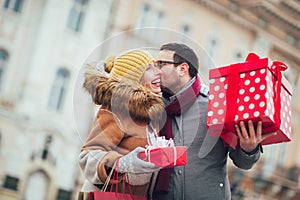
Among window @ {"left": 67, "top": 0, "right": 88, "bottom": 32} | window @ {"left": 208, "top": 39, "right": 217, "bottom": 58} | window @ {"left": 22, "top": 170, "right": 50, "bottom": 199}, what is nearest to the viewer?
window @ {"left": 22, "top": 170, "right": 50, "bottom": 199}

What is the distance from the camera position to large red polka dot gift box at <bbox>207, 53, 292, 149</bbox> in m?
1.84

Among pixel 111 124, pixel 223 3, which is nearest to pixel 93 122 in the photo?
pixel 111 124

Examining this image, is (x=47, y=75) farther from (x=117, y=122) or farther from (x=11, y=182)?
(x=117, y=122)

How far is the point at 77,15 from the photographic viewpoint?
1395 cm

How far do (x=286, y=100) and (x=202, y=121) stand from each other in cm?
23

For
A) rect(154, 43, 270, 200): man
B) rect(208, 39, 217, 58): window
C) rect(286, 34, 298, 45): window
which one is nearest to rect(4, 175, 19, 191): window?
rect(208, 39, 217, 58): window

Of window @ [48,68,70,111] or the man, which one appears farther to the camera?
window @ [48,68,70,111]

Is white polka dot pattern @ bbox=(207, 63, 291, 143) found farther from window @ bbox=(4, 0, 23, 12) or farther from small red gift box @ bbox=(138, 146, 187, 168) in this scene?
window @ bbox=(4, 0, 23, 12)

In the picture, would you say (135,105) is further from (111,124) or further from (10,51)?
(10,51)

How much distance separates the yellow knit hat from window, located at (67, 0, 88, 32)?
39.5 feet

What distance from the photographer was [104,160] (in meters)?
1.79

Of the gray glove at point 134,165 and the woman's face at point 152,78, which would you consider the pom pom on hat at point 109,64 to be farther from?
the gray glove at point 134,165

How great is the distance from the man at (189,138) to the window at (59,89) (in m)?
11.7

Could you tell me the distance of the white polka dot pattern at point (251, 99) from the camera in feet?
5.99
